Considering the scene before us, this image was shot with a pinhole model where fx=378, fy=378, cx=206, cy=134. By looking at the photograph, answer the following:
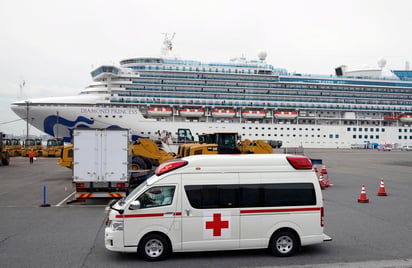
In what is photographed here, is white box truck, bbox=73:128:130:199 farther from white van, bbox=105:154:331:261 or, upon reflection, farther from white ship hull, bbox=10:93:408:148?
white ship hull, bbox=10:93:408:148

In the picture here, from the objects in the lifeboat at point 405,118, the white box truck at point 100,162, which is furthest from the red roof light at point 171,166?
the lifeboat at point 405,118

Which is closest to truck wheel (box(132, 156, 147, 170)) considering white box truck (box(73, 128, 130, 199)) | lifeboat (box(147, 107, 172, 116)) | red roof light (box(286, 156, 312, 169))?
white box truck (box(73, 128, 130, 199))

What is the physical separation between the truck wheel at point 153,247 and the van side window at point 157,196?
53cm

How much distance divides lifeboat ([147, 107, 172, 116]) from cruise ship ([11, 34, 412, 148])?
4.7 inches

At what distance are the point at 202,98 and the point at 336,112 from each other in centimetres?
2023

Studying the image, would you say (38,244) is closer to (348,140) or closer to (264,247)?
(264,247)

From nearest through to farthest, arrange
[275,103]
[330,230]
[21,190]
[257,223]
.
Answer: [257,223] → [330,230] → [21,190] → [275,103]

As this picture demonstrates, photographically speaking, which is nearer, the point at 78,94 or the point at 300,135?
the point at 78,94

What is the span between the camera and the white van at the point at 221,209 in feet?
20.4

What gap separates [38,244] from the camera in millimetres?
7402

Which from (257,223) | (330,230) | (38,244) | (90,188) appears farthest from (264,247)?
(90,188)

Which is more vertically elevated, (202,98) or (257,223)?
(202,98)

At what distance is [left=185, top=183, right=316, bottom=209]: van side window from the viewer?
20.9ft

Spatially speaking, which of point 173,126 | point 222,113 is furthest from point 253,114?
point 173,126
